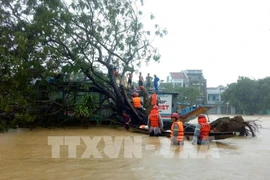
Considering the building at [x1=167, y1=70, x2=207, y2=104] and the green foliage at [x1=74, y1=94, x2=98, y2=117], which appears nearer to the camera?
the green foliage at [x1=74, y1=94, x2=98, y2=117]

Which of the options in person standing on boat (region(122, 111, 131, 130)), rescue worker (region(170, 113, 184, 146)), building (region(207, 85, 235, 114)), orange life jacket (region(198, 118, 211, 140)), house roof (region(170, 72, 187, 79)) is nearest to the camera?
rescue worker (region(170, 113, 184, 146))

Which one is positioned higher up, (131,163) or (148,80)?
(148,80)

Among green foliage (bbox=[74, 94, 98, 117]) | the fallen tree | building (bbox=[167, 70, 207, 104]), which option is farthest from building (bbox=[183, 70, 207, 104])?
green foliage (bbox=[74, 94, 98, 117])

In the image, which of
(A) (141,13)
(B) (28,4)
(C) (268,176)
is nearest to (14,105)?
(B) (28,4)

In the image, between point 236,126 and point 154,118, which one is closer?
point 154,118

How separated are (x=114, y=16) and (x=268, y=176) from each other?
10476 millimetres

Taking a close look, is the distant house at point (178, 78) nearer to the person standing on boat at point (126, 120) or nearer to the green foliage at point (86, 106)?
the person standing on boat at point (126, 120)

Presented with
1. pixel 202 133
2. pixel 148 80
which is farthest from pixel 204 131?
pixel 148 80

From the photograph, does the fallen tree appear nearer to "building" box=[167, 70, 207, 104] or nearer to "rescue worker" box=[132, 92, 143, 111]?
"rescue worker" box=[132, 92, 143, 111]

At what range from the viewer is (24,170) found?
6.10 metres

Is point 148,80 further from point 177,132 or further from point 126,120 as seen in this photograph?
point 177,132

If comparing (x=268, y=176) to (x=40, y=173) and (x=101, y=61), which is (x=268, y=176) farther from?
(x=101, y=61)

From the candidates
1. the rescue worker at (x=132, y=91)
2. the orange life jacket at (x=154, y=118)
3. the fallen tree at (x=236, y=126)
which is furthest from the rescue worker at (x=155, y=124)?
the rescue worker at (x=132, y=91)

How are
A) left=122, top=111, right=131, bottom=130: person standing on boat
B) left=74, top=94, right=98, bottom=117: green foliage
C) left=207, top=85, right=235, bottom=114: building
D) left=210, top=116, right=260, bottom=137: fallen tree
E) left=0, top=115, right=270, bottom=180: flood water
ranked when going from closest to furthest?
left=0, top=115, right=270, bottom=180: flood water
left=210, top=116, right=260, bottom=137: fallen tree
left=74, top=94, right=98, bottom=117: green foliage
left=122, top=111, right=131, bottom=130: person standing on boat
left=207, top=85, right=235, bottom=114: building
